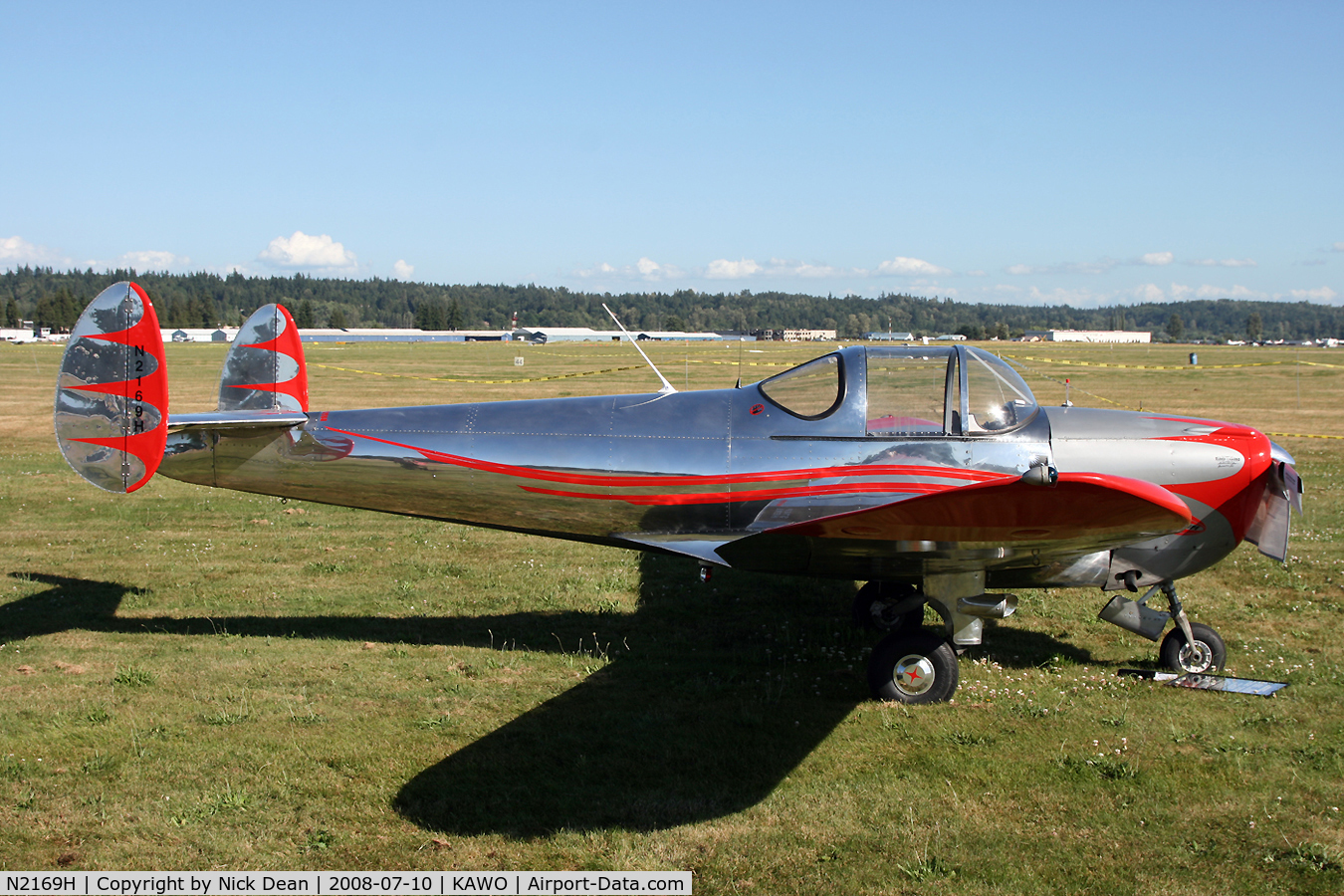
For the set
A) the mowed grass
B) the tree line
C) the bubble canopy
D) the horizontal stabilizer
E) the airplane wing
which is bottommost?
the mowed grass

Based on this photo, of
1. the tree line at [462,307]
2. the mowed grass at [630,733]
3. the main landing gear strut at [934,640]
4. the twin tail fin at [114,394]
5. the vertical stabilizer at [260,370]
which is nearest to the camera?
the mowed grass at [630,733]

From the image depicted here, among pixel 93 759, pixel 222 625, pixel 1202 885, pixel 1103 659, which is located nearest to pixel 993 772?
pixel 1202 885

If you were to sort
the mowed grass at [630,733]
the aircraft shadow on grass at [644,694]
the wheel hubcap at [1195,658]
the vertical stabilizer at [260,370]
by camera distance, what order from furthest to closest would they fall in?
the vertical stabilizer at [260,370] < the wheel hubcap at [1195,658] < the aircraft shadow on grass at [644,694] < the mowed grass at [630,733]

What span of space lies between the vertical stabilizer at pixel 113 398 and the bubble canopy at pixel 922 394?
432 centimetres

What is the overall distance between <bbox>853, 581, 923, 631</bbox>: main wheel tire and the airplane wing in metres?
1.88

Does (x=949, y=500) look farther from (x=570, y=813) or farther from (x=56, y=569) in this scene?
(x=56, y=569)

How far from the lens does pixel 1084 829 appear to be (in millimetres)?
4531

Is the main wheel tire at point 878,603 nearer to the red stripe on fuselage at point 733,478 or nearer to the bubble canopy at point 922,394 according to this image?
the red stripe on fuselage at point 733,478

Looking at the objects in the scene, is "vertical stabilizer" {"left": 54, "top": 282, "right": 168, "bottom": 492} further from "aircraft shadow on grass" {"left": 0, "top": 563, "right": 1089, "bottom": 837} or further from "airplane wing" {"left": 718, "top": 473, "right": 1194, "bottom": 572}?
"airplane wing" {"left": 718, "top": 473, "right": 1194, "bottom": 572}

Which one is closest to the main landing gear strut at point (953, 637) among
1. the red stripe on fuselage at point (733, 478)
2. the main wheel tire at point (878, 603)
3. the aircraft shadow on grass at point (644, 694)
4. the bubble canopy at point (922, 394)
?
the aircraft shadow on grass at point (644, 694)

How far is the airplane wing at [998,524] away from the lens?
4422 millimetres

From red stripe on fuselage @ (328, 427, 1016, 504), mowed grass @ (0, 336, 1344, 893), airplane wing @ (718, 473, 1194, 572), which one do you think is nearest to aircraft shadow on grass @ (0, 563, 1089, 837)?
mowed grass @ (0, 336, 1344, 893)

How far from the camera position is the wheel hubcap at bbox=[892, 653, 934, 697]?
611 centimetres

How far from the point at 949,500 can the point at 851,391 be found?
5.43 feet
